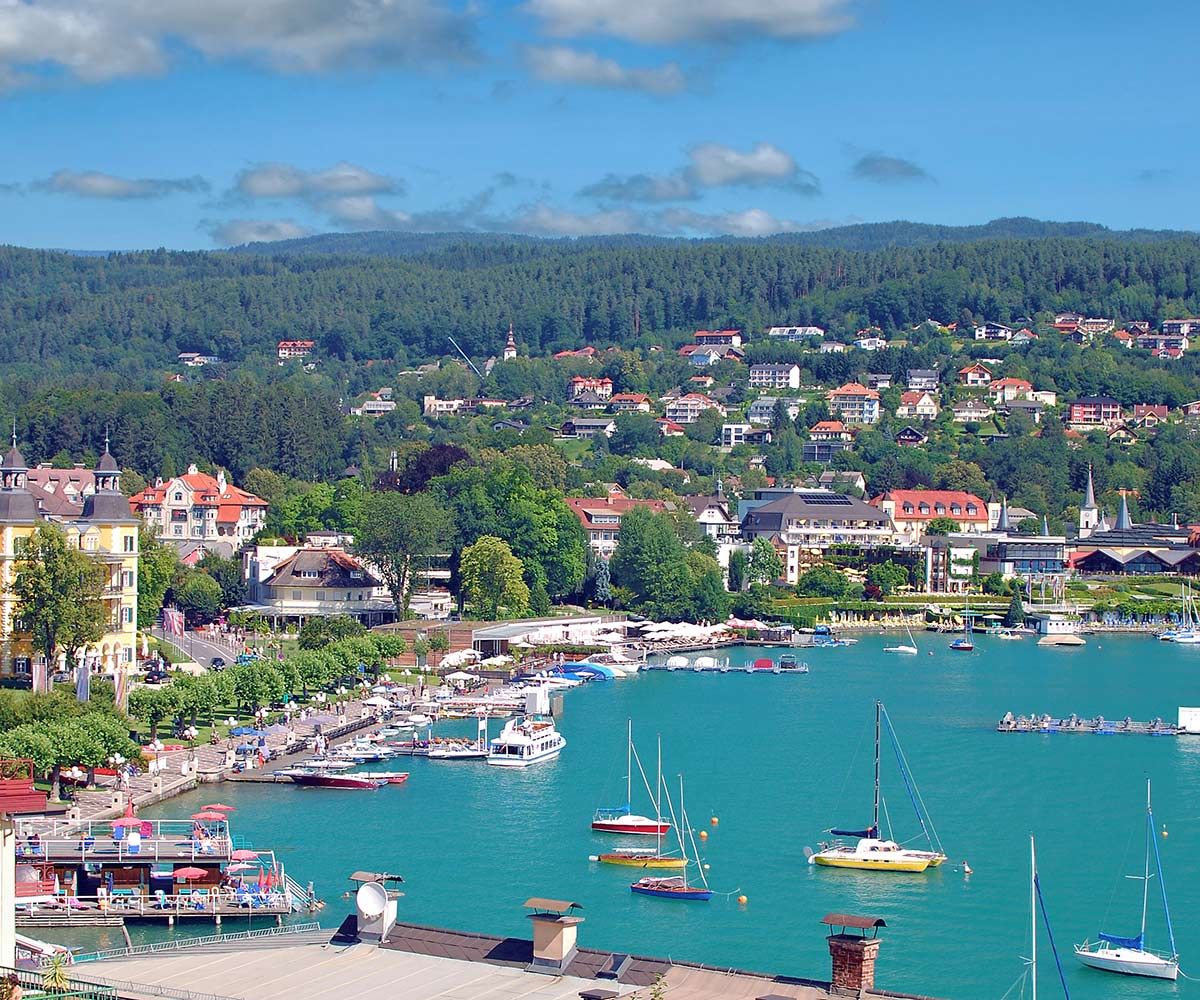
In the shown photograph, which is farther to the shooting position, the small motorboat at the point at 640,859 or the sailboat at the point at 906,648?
the sailboat at the point at 906,648

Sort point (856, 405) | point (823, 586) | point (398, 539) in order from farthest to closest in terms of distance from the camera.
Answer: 1. point (856, 405)
2. point (823, 586)
3. point (398, 539)

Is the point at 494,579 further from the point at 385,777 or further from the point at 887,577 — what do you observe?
the point at 385,777

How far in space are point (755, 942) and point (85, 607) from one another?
16.5 meters

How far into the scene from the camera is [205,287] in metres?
146

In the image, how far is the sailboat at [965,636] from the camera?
183ft

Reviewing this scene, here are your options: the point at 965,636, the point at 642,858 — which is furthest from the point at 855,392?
the point at 642,858

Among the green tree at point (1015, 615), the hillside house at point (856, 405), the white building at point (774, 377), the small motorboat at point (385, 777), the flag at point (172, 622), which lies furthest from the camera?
the white building at point (774, 377)

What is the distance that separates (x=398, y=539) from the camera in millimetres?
52219

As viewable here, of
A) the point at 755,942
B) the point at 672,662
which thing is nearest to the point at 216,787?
the point at 755,942

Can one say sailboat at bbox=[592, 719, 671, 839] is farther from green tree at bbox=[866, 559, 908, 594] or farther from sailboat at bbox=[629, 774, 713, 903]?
green tree at bbox=[866, 559, 908, 594]

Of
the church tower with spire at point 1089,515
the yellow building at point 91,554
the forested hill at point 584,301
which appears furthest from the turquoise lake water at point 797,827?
the forested hill at point 584,301

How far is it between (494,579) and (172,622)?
29.9 ft

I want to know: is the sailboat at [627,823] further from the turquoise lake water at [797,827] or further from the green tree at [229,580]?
the green tree at [229,580]

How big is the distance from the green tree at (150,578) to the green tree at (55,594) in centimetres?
807
